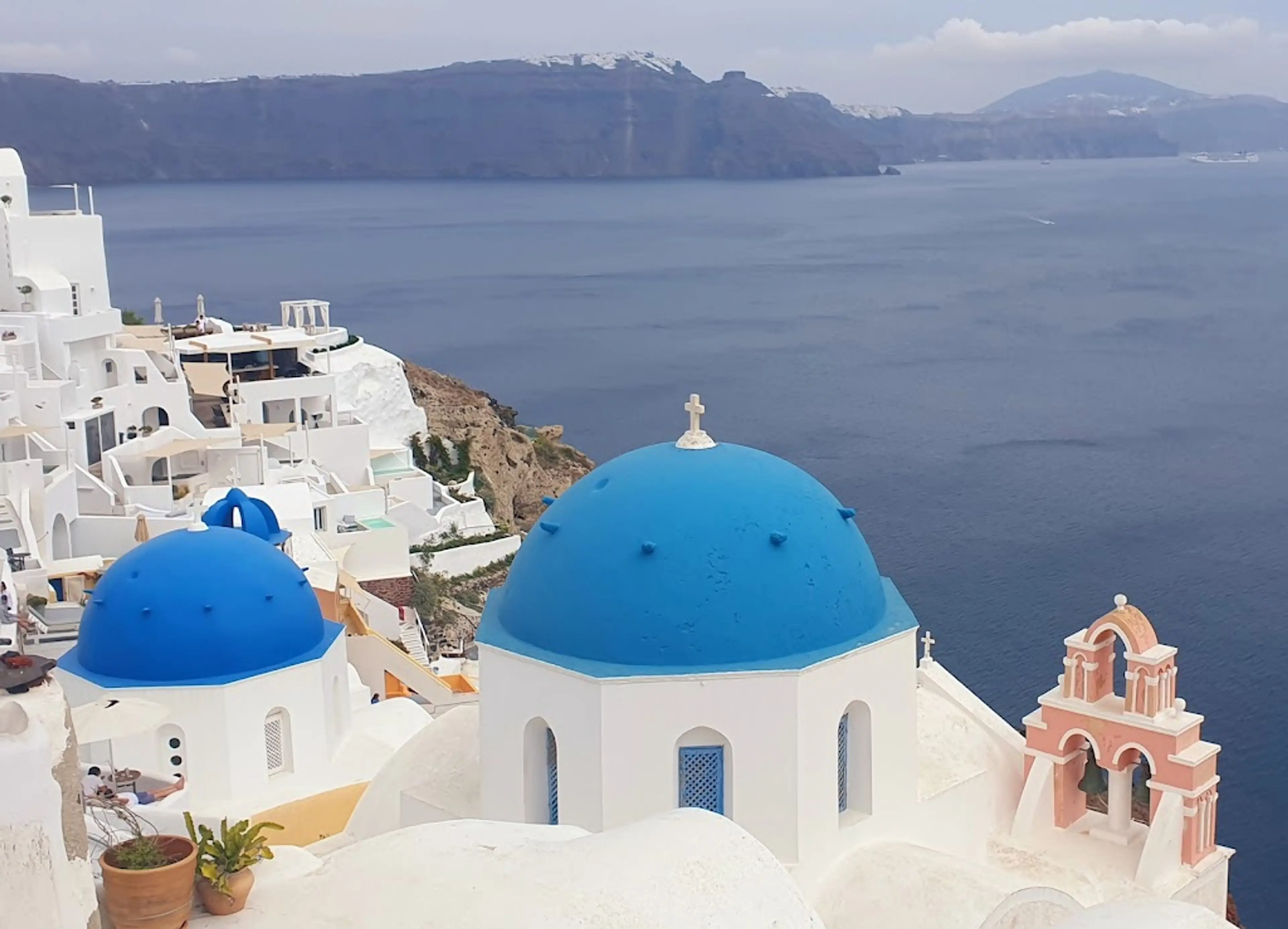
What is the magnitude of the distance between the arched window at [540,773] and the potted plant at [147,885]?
463cm

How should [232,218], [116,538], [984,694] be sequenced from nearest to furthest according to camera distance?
[116,538], [984,694], [232,218]

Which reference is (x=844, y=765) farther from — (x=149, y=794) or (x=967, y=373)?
(x=967, y=373)

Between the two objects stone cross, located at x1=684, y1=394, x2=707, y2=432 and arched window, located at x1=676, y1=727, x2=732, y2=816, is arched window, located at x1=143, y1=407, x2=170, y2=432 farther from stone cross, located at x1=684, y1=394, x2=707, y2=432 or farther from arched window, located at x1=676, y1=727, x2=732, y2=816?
arched window, located at x1=676, y1=727, x2=732, y2=816

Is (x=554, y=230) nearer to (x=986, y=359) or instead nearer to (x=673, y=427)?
(x=986, y=359)

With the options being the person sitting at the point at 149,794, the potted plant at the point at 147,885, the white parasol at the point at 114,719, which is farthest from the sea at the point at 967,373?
the potted plant at the point at 147,885

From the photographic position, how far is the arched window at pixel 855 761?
38.3 feet

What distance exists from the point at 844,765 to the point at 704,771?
122 centimetres

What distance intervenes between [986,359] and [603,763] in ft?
198

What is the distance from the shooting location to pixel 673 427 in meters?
56.6

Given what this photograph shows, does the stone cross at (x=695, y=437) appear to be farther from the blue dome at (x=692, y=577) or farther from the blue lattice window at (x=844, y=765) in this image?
the blue lattice window at (x=844, y=765)

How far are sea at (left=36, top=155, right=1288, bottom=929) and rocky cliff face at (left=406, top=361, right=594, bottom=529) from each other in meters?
7.04

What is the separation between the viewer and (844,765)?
11812 millimetres

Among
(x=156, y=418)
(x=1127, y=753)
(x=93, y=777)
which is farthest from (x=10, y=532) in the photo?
(x=1127, y=753)

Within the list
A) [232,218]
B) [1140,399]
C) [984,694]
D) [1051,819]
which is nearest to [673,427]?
[1140,399]
